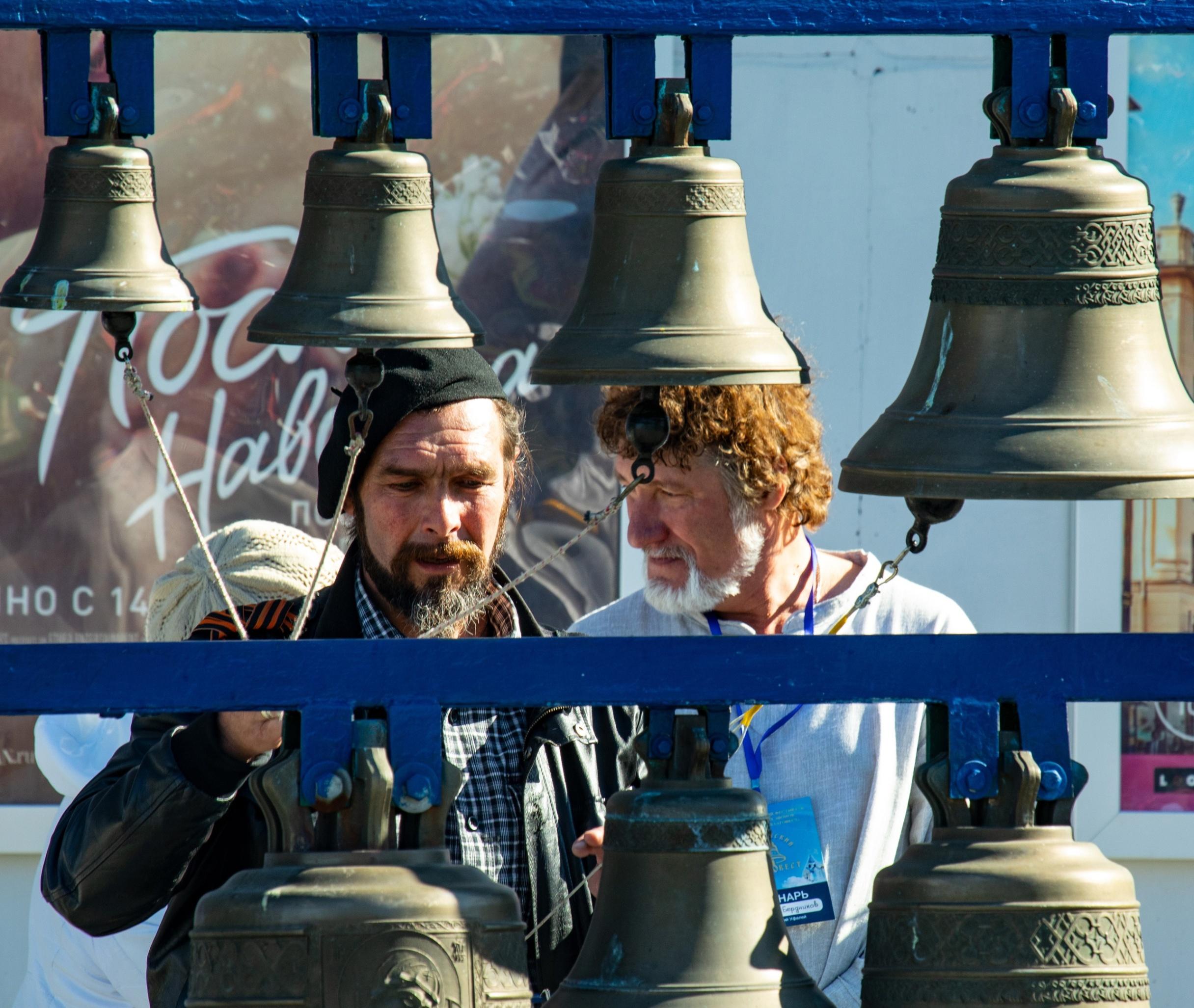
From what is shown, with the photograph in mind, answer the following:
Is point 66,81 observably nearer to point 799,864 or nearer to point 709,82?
point 709,82

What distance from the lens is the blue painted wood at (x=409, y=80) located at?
5.24ft

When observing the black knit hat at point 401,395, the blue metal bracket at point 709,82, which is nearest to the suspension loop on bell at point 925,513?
the blue metal bracket at point 709,82

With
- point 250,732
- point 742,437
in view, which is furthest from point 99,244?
point 742,437

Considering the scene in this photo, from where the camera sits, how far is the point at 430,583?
99.7 inches

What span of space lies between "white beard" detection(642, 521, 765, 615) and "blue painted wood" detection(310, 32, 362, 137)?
1.24 meters

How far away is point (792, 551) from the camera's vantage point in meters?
2.86

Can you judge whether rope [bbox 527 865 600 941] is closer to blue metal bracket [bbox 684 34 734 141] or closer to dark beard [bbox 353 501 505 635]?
dark beard [bbox 353 501 505 635]

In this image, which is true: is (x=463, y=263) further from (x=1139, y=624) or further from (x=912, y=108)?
(x=1139, y=624)

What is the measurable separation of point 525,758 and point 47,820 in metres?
2.42

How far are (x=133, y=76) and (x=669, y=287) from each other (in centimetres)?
55

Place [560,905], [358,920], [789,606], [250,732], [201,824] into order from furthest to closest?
[789,606], [560,905], [201,824], [250,732], [358,920]

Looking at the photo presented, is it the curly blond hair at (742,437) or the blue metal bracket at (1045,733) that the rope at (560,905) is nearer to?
the curly blond hair at (742,437)

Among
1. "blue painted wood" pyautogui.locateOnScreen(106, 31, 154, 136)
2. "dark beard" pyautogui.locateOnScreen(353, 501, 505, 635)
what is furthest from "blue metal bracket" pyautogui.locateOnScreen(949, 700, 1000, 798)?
"dark beard" pyautogui.locateOnScreen(353, 501, 505, 635)

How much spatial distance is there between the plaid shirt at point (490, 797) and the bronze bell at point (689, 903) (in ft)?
2.18
